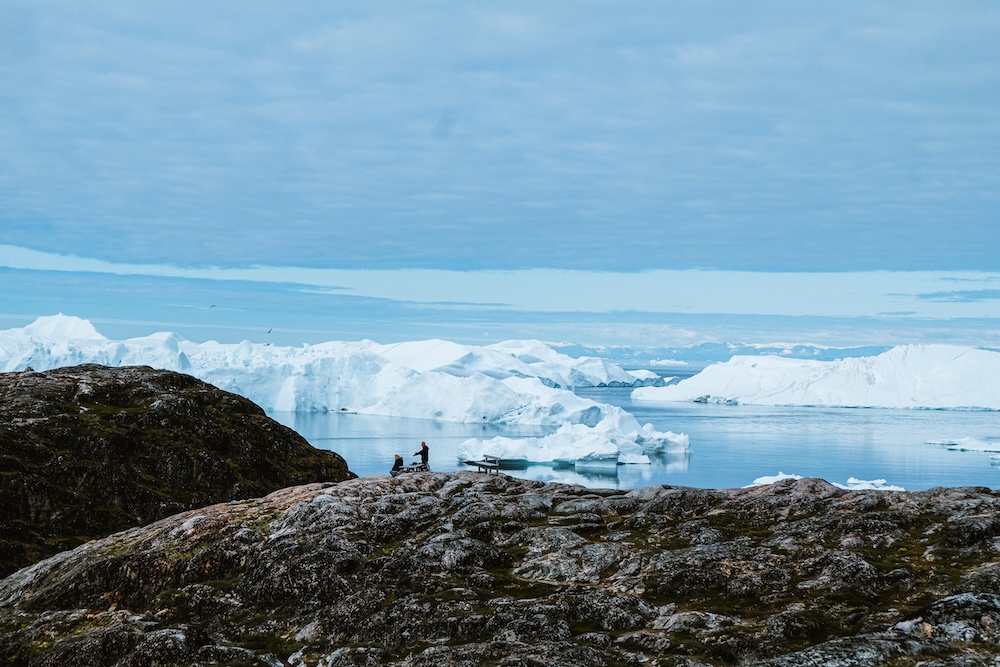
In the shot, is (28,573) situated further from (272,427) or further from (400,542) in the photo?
(272,427)

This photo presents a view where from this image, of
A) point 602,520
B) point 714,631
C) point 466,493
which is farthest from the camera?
point 466,493

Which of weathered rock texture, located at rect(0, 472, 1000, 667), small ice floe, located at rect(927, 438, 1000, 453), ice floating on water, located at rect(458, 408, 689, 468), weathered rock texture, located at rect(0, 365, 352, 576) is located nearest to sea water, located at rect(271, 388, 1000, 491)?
small ice floe, located at rect(927, 438, 1000, 453)

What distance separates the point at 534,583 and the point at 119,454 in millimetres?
24239

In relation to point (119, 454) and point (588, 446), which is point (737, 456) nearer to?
point (588, 446)

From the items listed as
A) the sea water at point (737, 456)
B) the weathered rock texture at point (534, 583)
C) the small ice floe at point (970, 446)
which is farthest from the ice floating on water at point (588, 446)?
the weathered rock texture at point (534, 583)

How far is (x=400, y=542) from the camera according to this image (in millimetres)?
19484

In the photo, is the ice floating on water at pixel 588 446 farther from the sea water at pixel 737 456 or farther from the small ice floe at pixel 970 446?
the small ice floe at pixel 970 446

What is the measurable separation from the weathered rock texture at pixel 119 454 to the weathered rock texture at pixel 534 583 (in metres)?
12.2

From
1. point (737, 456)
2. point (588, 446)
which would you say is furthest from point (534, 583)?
point (737, 456)

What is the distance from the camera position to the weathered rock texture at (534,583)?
13617 mm

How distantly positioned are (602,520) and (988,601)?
8815 mm

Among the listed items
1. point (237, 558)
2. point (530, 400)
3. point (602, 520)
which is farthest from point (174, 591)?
point (530, 400)

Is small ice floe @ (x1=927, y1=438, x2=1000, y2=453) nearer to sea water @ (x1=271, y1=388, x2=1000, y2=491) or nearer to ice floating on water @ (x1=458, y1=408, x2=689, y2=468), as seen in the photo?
sea water @ (x1=271, y1=388, x2=1000, y2=491)

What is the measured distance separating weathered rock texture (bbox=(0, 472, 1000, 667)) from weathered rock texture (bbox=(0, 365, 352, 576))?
39.9 feet
